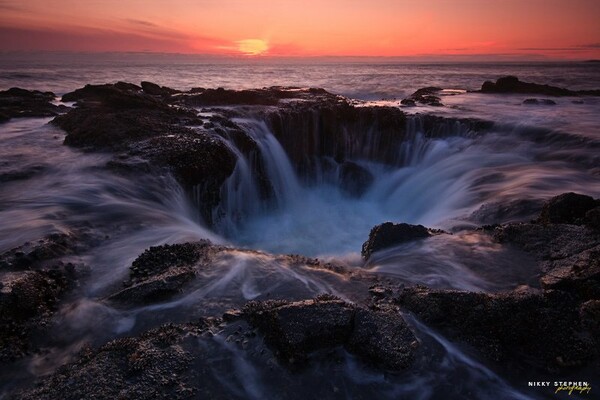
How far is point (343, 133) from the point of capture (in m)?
15.4

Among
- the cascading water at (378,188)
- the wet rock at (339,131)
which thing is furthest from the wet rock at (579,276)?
the wet rock at (339,131)

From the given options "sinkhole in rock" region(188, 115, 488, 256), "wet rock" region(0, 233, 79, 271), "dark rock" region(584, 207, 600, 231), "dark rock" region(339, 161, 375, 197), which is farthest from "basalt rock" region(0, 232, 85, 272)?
"dark rock" region(339, 161, 375, 197)

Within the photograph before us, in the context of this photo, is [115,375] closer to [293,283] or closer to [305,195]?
[293,283]

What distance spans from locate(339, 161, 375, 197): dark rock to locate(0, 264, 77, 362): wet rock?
10164 millimetres

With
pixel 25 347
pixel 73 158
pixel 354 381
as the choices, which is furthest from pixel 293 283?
pixel 73 158

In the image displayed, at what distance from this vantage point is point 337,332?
Result: 3779mm

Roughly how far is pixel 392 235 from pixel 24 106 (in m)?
17.0

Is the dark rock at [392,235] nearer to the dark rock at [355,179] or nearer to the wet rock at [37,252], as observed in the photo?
the wet rock at [37,252]

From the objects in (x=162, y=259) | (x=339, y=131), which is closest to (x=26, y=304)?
(x=162, y=259)

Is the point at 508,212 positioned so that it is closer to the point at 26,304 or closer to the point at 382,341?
the point at 382,341

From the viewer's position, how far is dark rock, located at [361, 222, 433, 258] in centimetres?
645

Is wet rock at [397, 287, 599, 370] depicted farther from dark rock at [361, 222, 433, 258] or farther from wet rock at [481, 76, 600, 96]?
wet rock at [481, 76, 600, 96]

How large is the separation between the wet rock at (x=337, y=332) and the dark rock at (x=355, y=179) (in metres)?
9.92

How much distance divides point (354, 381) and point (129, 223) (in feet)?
16.2
